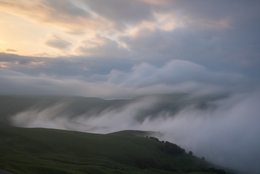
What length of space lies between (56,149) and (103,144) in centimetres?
3849

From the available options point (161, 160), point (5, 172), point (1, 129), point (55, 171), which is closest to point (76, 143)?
point (1, 129)

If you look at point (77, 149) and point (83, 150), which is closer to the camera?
point (77, 149)

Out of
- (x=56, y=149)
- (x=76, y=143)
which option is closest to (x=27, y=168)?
(x=56, y=149)

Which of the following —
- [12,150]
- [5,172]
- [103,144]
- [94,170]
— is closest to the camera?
[5,172]

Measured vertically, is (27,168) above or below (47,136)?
below

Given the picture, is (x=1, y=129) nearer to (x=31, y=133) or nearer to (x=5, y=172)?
(x=31, y=133)

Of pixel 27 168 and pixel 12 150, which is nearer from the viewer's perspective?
pixel 27 168

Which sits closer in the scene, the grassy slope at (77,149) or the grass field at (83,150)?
the grassy slope at (77,149)

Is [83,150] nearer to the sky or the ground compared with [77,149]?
nearer to the ground

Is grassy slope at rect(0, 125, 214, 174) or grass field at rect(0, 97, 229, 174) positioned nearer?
grassy slope at rect(0, 125, 214, 174)

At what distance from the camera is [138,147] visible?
631ft

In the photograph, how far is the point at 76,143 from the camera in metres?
162

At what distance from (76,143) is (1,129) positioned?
44742mm

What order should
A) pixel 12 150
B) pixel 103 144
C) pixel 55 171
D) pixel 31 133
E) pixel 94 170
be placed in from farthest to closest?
pixel 103 144
pixel 31 133
pixel 12 150
pixel 94 170
pixel 55 171
